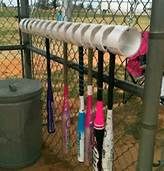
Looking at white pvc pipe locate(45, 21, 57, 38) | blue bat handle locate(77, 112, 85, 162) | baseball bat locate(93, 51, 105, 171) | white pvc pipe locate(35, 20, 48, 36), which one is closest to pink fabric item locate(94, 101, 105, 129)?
baseball bat locate(93, 51, 105, 171)

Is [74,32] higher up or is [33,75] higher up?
[74,32]

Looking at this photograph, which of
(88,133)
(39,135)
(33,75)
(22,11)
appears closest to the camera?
(88,133)

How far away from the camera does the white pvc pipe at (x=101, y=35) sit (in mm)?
1266

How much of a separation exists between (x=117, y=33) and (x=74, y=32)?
398 mm

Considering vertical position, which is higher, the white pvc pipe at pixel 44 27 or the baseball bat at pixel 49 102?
the white pvc pipe at pixel 44 27

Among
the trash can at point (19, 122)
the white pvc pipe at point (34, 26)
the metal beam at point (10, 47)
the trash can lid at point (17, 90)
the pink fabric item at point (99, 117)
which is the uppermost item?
the white pvc pipe at point (34, 26)

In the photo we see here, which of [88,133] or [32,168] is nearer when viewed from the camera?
[88,133]

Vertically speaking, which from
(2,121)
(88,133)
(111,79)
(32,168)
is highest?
(111,79)

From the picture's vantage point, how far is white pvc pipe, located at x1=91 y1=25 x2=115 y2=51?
4.15 ft

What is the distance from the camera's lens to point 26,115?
2.41 m

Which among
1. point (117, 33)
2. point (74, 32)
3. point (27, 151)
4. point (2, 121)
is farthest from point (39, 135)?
point (117, 33)

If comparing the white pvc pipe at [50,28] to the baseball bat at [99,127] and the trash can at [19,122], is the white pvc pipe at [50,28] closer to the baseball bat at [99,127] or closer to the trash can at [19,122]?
the baseball bat at [99,127]

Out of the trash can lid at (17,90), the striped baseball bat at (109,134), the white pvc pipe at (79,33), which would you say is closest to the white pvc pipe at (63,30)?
the white pvc pipe at (79,33)

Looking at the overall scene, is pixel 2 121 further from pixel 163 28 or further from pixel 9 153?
pixel 163 28
